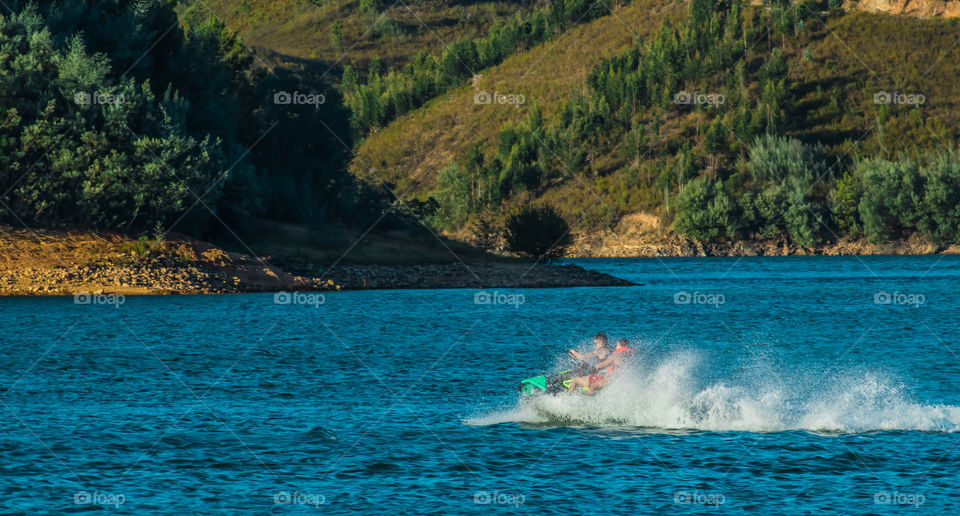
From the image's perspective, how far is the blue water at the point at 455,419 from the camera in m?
19.6

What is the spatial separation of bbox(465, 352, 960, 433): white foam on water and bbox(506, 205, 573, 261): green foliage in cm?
6025

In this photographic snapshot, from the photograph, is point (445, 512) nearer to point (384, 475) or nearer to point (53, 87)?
point (384, 475)

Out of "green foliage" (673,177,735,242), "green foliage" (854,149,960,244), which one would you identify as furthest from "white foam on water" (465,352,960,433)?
"green foliage" (673,177,735,242)

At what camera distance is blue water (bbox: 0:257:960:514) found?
19.6m

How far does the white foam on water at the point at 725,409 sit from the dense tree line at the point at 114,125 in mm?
44110

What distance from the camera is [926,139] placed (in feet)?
532

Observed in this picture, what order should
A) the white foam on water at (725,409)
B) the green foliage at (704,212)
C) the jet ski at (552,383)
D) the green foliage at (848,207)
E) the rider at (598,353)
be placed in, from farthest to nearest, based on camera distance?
1. the green foliage at (704,212)
2. the green foliage at (848,207)
3. the jet ski at (552,383)
4. the rider at (598,353)
5. the white foam on water at (725,409)

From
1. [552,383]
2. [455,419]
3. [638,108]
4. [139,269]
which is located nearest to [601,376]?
[552,383]

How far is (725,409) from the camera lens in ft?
88.0

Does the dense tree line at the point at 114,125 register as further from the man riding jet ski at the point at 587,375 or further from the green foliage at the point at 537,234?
the man riding jet ski at the point at 587,375

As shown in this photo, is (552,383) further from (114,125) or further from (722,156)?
(722,156)

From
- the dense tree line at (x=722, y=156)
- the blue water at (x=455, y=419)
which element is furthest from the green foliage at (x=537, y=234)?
the dense tree line at (x=722, y=156)

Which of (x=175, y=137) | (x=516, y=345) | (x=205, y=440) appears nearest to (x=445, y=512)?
(x=205, y=440)

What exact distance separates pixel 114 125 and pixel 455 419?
47.2 meters
